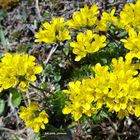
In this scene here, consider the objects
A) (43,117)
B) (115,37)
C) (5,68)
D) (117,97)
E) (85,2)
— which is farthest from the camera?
(85,2)

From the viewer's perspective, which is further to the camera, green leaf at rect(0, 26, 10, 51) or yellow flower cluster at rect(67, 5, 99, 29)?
green leaf at rect(0, 26, 10, 51)

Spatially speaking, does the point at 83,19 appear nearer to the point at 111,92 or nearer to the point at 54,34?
the point at 54,34

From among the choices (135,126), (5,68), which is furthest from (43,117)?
(135,126)

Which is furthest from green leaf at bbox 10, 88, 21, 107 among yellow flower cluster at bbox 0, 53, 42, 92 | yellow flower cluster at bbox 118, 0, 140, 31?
yellow flower cluster at bbox 118, 0, 140, 31

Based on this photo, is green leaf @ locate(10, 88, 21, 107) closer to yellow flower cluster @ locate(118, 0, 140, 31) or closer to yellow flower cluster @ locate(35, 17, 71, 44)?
yellow flower cluster @ locate(35, 17, 71, 44)

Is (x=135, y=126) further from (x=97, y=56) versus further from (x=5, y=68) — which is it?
(x=5, y=68)

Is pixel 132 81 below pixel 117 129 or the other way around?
the other way around
